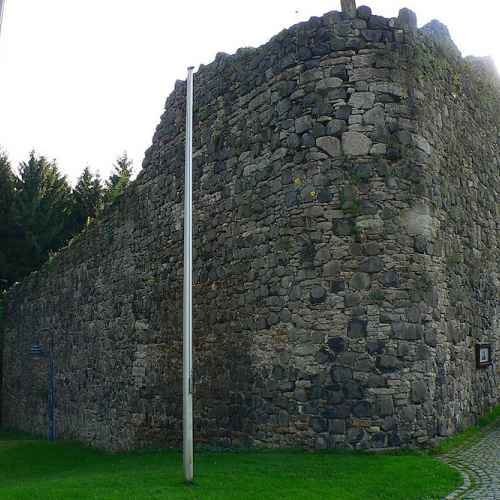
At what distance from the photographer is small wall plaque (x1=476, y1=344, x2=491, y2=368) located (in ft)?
36.0

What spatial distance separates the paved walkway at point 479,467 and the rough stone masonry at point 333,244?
1.59ft

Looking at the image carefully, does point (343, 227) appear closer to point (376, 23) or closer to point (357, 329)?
point (357, 329)

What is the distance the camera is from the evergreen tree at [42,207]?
3216 cm

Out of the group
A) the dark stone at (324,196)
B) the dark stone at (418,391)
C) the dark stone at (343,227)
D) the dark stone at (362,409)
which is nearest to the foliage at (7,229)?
the dark stone at (324,196)

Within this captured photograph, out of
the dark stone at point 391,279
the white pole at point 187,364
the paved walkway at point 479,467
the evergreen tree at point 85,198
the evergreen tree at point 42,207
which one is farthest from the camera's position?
the evergreen tree at point 85,198

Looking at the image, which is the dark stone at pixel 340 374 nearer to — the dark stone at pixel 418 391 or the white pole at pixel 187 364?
the dark stone at pixel 418 391

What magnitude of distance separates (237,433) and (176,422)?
83.4 inches

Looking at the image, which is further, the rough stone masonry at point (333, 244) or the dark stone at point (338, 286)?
the dark stone at point (338, 286)

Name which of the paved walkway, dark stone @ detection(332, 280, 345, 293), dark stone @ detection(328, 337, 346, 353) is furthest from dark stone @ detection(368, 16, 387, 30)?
the paved walkway

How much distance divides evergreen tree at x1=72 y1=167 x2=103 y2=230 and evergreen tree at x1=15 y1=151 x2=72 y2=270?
17.5 inches

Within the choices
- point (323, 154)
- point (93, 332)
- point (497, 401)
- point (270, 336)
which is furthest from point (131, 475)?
point (93, 332)

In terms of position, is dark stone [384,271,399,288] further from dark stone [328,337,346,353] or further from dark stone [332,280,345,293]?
dark stone [328,337,346,353]

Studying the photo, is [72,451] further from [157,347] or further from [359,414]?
[359,414]

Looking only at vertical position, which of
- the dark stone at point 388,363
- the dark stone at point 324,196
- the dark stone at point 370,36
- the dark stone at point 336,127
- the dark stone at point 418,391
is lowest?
the dark stone at point 418,391
